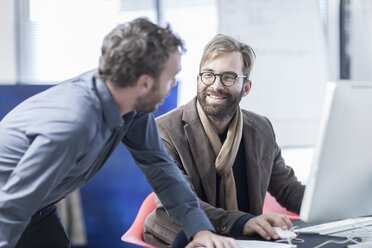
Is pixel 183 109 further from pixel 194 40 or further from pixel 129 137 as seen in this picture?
pixel 194 40

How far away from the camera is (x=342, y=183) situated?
1.14 meters

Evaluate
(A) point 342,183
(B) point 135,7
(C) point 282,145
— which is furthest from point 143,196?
(A) point 342,183

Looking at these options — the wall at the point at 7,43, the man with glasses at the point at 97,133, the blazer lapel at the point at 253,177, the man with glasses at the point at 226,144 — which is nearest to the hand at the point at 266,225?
the man with glasses at the point at 97,133

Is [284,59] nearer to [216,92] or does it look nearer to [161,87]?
[216,92]

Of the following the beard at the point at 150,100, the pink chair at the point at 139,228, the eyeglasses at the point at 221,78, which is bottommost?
the pink chair at the point at 139,228

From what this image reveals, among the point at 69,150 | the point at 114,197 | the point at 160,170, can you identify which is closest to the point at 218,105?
the point at 160,170

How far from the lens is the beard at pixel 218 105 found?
74.8 inches

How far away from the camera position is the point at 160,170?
1440 millimetres

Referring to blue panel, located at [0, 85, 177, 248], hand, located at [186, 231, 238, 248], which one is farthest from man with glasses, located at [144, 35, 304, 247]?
blue panel, located at [0, 85, 177, 248]

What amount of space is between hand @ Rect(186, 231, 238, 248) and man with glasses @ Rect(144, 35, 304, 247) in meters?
0.42

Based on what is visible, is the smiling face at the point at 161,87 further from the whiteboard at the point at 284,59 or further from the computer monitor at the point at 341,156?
the whiteboard at the point at 284,59

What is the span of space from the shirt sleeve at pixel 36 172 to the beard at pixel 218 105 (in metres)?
0.90

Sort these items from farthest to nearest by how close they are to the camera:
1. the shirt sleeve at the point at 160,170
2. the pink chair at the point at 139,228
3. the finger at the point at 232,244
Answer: the pink chair at the point at 139,228
the shirt sleeve at the point at 160,170
the finger at the point at 232,244

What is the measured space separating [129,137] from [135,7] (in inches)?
93.0
